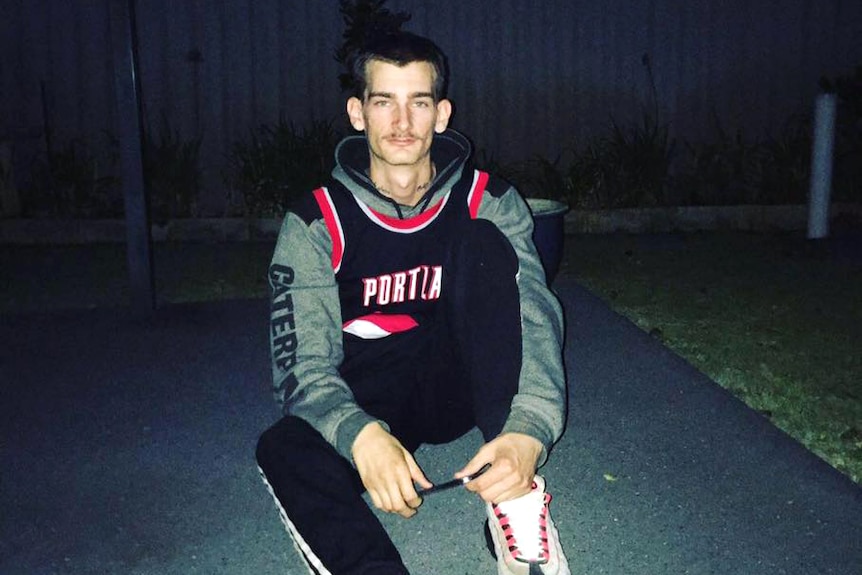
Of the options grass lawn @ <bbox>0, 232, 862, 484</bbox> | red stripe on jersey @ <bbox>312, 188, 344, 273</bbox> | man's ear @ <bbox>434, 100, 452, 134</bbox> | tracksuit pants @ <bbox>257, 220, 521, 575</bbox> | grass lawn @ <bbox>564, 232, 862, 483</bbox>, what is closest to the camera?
tracksuit pants @ <bbox>257, 220, 521, 575</bbox>

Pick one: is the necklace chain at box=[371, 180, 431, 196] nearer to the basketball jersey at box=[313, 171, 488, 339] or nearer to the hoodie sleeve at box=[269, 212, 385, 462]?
the basketball jersey at box=[313, 171, 488, 339]

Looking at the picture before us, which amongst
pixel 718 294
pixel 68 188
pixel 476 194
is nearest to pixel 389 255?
pixel 476 194

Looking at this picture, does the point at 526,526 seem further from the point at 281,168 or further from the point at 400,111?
the point at 281,168

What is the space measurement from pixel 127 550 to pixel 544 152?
245 inches

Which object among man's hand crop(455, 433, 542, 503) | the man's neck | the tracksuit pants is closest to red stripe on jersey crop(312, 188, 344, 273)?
the man's neck

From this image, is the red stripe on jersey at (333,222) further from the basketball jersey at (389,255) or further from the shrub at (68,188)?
the shrub at (68,188)

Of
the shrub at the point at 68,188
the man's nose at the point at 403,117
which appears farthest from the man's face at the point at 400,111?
the shrub at the point at 68,188

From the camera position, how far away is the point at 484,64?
7.61m

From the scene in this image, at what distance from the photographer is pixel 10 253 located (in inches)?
238

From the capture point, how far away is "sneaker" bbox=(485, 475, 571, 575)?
6.33 ft

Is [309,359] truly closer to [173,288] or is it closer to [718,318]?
[718,318]

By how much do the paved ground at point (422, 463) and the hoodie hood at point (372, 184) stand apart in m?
0.90

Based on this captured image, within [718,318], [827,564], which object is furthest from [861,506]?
[718,318]

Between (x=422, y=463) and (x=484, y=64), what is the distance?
18.3 ft
